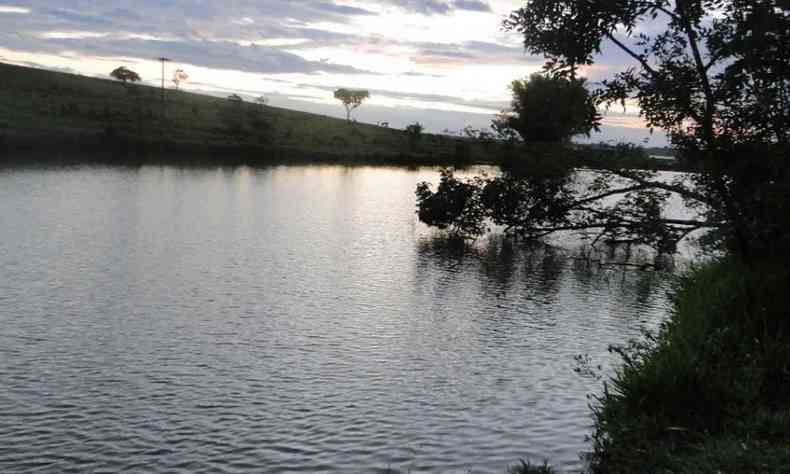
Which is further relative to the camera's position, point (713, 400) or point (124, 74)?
point (124, 74)

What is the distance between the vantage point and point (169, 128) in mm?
140000

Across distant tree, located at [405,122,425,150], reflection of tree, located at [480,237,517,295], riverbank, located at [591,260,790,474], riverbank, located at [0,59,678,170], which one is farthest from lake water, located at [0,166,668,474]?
distant tree, located at [405,122,425,150]

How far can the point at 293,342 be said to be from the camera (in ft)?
66.7

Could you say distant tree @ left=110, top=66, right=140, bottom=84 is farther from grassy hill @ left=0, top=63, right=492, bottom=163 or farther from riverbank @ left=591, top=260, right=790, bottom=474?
riverbank @ left=591, top=260, right=790, bottom=474

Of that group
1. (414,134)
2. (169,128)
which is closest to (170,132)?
(169,128)

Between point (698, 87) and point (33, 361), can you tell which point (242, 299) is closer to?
point (33, 361)

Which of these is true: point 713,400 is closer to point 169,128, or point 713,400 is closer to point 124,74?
point 169,128

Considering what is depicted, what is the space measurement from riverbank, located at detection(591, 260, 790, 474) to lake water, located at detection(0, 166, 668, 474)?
61.3 inches

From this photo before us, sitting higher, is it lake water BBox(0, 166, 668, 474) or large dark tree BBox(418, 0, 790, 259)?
large dark tree BBox(418, 0, 790, 259)

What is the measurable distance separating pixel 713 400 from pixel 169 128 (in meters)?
138

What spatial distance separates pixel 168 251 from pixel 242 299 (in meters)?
10.1

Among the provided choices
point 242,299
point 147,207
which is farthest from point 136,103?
point 242,299

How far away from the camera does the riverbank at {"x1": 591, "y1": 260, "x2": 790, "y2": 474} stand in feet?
33.8

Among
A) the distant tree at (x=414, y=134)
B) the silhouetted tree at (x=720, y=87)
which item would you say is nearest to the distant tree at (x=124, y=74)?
the distant tree at (x=414, y=134)
